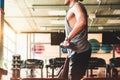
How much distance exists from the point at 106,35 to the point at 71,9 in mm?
9168

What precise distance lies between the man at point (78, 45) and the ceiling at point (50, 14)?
883 centimetres

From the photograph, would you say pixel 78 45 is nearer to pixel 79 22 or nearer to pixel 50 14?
pixel 79 22

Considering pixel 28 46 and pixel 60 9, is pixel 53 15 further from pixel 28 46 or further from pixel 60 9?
pixel 28 46

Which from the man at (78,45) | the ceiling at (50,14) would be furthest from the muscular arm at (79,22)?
the ceiling at (50,14)

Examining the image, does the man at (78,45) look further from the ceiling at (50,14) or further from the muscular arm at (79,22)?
the ceiling at (50,14)

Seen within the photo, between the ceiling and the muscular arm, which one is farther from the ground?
the ceiling

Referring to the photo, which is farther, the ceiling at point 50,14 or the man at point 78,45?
the ceiling at point 50,14

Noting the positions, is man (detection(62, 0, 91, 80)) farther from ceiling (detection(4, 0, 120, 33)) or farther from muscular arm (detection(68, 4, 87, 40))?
ceiling (detection(4, 0, 120, 33))

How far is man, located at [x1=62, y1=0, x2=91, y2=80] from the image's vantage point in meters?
1.96

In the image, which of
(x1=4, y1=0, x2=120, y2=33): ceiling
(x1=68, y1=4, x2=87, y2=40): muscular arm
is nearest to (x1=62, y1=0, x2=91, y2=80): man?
(x1=68, y1=4, x2=87, y2=40): muscular arm

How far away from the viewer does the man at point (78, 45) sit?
77.0 inches

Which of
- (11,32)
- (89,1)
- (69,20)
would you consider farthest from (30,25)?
(69,20)

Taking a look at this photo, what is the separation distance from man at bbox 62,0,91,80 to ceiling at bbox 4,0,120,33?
348 inches

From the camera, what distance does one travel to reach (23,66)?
29.9ft
